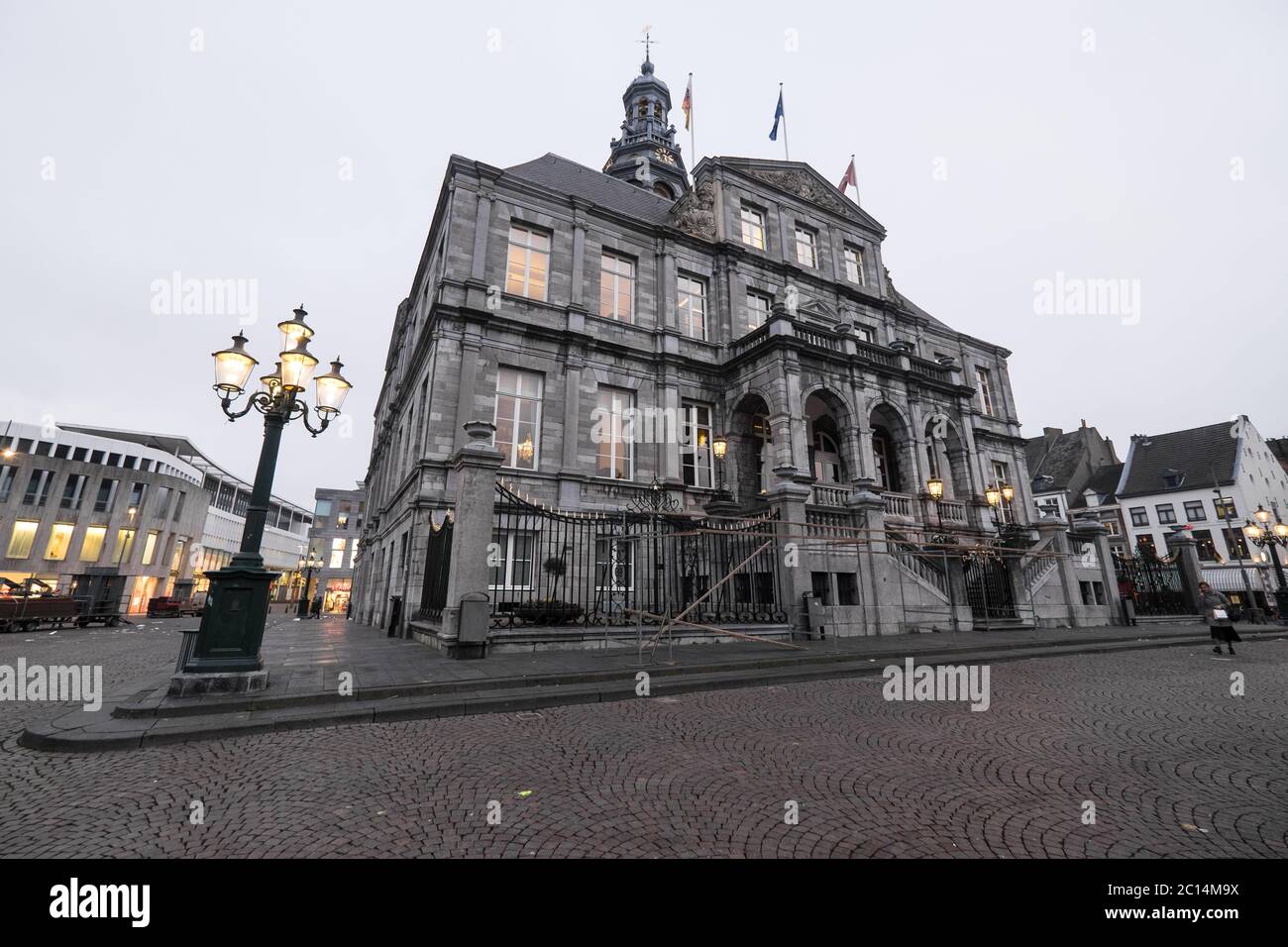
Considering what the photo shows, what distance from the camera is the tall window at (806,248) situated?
23.2m

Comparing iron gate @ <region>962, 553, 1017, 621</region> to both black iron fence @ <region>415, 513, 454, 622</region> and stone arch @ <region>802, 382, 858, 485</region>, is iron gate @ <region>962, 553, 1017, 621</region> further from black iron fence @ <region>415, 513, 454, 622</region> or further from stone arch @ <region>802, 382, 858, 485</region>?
black iron fence @ <region>415, 513, 454, 622</region>

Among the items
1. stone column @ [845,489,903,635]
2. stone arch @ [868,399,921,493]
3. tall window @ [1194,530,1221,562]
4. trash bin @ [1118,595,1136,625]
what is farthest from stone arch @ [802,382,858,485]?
tall window @ [1194,530,1221,562]

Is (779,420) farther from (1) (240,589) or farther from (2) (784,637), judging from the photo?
(1) (240,589)

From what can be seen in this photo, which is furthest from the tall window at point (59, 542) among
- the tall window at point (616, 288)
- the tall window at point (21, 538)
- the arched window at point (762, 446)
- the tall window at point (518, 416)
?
the arched window at point (762, 446)

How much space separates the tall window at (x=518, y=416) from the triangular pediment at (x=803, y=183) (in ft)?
44.1

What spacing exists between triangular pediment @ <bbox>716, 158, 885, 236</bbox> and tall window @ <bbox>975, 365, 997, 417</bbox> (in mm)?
9940

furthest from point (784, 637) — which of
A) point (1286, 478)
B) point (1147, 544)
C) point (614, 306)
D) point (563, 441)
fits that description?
point (1286, 478)

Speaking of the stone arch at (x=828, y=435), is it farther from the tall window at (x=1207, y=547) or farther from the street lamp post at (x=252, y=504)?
the tall window at (x=1207, y=547)

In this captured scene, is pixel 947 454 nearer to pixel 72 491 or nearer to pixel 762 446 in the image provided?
pixel 762 446

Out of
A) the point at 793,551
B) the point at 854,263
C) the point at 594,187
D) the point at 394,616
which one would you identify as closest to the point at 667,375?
the point at 793,551

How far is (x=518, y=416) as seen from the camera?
16.0m

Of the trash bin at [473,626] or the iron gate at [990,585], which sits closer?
the trash bin at [473,626]

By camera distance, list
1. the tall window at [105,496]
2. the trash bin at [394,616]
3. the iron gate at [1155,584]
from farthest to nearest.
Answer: the tall window at [105,496] → the iron gate at [1155,584] → the trash bin at [394,616]
